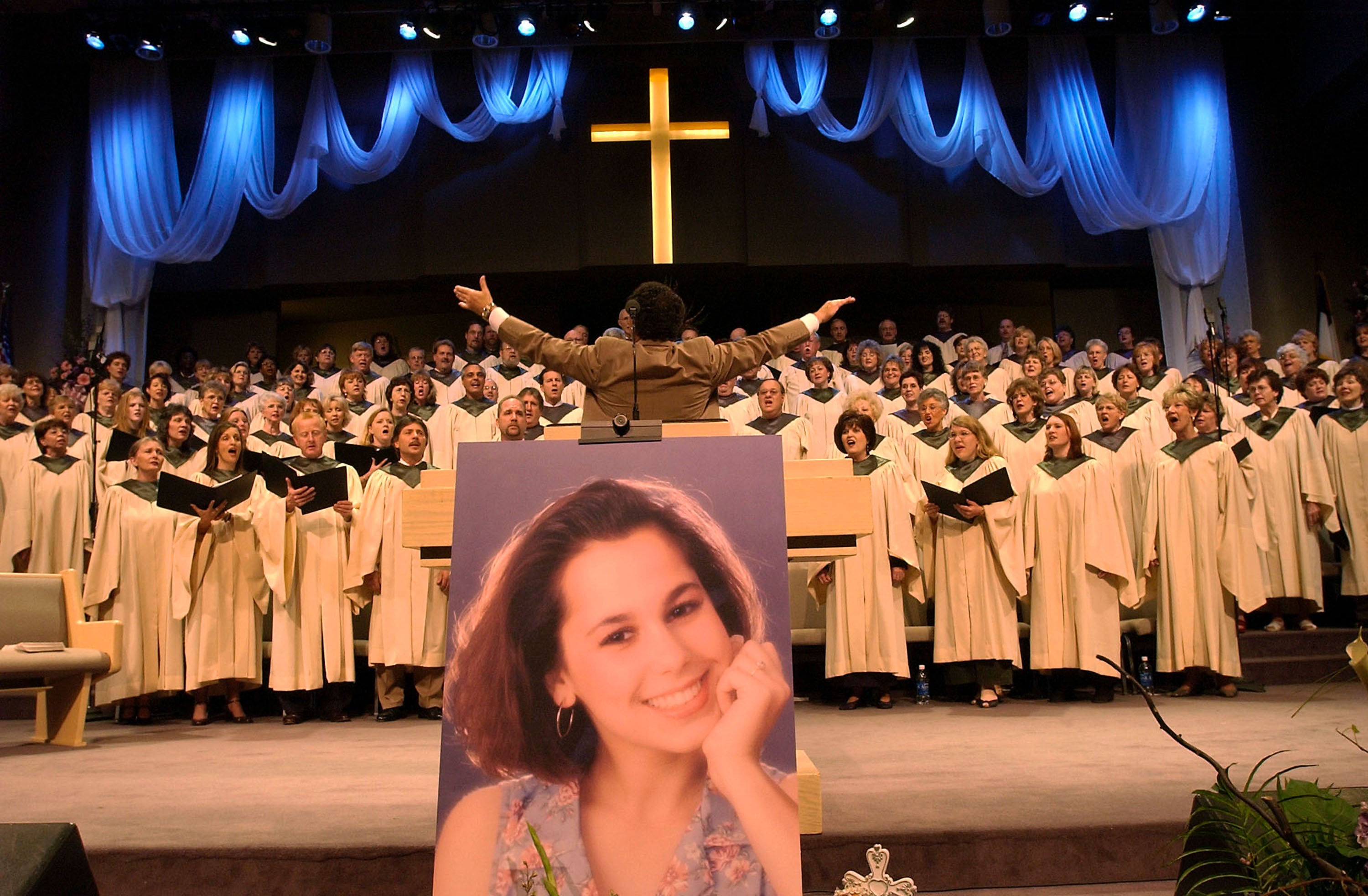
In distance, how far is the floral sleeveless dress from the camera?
2131 millimetres

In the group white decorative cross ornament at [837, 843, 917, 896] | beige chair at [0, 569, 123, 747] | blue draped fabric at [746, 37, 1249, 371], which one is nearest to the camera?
white decorative cross ornament at [837, 843, 917, 896]

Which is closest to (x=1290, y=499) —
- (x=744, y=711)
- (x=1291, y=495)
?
(x=1291, y=495)

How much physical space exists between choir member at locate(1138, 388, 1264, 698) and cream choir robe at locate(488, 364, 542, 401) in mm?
5632

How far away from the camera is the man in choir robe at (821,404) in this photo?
966 cm

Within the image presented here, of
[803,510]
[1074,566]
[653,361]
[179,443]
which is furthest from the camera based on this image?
[179,443]

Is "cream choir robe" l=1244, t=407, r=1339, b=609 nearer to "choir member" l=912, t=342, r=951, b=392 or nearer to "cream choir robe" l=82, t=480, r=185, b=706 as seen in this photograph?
"choir member" l=912, t=342, r=951, b=392

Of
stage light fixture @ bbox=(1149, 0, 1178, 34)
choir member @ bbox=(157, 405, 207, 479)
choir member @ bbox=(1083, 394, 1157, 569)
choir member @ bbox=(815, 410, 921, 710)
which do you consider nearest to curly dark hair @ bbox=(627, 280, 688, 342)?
choir member @ bbox=(815, 410, 921, 710)

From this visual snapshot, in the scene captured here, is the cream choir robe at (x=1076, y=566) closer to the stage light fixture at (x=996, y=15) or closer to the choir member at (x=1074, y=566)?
the choir member at (x=1074, y=566)

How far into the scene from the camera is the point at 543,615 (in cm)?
232

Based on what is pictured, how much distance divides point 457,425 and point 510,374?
1830 millimetres

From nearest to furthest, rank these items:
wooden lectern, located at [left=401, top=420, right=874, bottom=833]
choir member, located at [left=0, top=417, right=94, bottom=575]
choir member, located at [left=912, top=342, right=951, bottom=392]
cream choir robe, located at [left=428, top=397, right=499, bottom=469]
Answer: wooden lectern, located at [left=401, top=420, right=874, bottom=833] → choir member, located at [left=0, top=417, right=94, bottom=575] → cream choir robe, located at [left=428, top=397, right=499, bottom=469] → choir member, located at [left=912, top=342, right=951, bottom=392]

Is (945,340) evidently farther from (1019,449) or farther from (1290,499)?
(1290,499)

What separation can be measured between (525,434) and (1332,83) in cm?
1041

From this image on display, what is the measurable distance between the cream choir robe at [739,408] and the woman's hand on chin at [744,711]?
6.70 m
